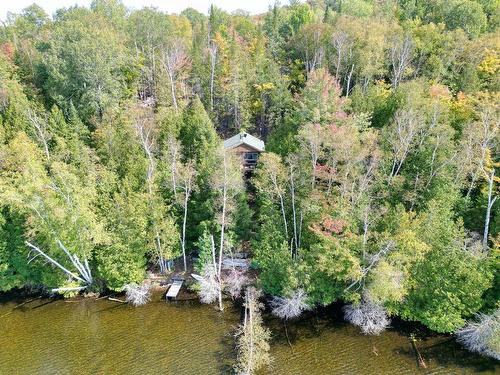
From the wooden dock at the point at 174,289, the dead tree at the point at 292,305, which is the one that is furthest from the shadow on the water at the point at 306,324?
the wooden dock at the point at 174,289

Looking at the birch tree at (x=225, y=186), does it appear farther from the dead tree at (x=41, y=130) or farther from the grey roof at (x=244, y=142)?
the dead tree at (x=41, y=130)

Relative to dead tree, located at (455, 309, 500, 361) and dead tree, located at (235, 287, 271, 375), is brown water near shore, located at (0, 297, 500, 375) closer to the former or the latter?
dead tree, located at (455, 309, 500, 361)

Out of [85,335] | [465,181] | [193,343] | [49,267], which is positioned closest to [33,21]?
[49,267]

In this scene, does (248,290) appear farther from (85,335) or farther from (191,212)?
(85,335)

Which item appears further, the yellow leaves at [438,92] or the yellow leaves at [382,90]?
the yellow leaves at [382,90]

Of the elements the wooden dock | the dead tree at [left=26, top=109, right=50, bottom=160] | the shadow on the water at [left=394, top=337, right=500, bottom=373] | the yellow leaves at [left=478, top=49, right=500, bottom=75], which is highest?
the yellow leaves at [left=478, top=49, right=500, bottom=75]

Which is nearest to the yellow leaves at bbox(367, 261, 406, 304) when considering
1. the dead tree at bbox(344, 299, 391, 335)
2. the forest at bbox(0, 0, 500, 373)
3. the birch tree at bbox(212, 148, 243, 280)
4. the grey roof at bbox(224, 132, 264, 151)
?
the forest at bbox(0, 0, 500, 373)

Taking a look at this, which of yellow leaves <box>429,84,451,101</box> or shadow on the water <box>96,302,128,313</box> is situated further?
yellow leaves <box>429,84,451,101</box>

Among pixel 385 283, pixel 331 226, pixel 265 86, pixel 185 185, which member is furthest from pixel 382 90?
pixel 185 185
